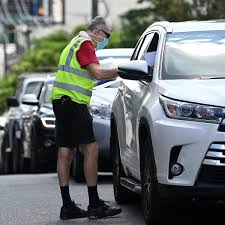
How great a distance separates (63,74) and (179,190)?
6.60 ft

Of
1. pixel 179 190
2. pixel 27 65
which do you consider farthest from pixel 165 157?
pixel 27 65

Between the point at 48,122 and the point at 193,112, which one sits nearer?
the point at 193,112

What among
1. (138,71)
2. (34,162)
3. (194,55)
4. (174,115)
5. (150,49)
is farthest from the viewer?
(34,162)

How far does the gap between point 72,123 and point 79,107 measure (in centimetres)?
15

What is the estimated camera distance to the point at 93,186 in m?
9.20

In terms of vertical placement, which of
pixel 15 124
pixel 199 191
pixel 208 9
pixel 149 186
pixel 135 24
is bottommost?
pixel 135 24

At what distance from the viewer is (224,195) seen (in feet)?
24.9

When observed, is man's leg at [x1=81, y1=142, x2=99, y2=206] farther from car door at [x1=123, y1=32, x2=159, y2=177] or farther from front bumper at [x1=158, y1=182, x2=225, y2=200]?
front bumper at [x1=158, y1=182, x2=225, y2=200]

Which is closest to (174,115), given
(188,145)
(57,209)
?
(188,145)

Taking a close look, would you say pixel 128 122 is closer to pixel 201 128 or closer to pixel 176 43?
pixel 176 43

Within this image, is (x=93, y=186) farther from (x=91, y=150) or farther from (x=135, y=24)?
(x=135, y=24)

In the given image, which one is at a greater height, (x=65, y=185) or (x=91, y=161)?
(x=91, y=161)

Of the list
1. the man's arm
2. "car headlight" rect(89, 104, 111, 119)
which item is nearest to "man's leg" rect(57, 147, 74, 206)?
the man's arm

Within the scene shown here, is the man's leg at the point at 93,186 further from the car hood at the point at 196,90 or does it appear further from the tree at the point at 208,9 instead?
the tree at the point at 208,9
